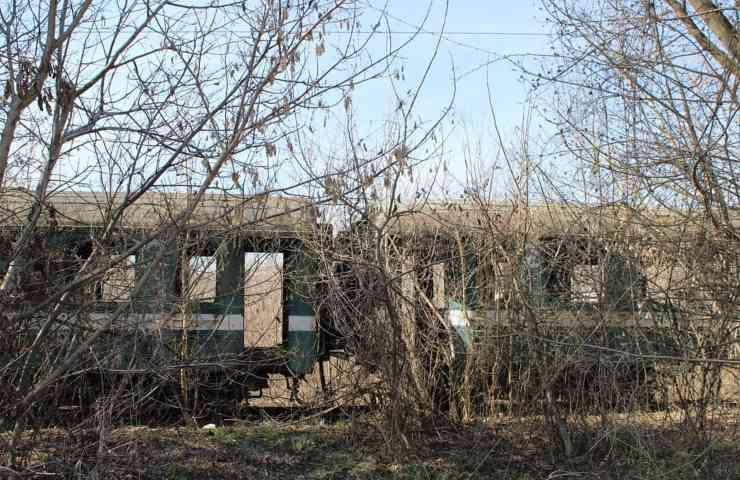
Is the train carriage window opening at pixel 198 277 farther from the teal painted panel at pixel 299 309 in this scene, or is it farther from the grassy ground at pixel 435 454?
the teal painted panel at pixel 299 309

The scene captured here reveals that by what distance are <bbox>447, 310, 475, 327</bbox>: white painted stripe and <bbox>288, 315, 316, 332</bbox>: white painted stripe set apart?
94.9 inches

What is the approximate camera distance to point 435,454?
6.95m

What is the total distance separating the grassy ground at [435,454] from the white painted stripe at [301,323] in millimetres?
1991

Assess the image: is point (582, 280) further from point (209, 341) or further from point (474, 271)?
point (209, 341)

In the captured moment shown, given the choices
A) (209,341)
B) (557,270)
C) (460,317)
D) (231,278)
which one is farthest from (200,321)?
(557,270)

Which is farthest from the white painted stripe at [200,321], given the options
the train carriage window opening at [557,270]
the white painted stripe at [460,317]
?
the train carriage window opening at [557,270]

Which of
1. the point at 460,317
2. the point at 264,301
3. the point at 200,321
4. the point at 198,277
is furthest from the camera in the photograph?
the point at 264,301

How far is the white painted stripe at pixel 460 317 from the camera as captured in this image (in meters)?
7.50

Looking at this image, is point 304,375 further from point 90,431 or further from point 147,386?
point 90,431

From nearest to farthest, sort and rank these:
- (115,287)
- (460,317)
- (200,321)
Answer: (115,287) < (460,317) < (200,321)

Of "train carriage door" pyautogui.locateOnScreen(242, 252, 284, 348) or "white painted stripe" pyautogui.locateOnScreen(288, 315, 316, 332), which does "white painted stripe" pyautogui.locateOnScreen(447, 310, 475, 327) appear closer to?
"train carriage door" pyautogui.locateOnScreen(242, 252, 284, 348)

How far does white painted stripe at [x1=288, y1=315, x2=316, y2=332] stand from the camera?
30.9 feet

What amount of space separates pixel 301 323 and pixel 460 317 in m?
2.60

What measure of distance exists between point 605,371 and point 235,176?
4.17 metres
